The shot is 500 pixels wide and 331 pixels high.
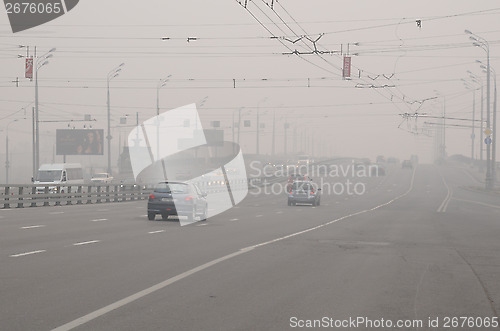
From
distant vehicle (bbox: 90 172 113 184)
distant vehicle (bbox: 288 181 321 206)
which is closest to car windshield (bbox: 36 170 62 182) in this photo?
distant vehicle (bbox: 288 181 321 206)

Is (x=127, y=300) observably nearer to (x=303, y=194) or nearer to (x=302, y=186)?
(x=303, y=194)

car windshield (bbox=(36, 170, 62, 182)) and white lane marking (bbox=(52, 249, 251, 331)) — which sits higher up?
white lane marking (bbox=(52, 249, 251, 331))

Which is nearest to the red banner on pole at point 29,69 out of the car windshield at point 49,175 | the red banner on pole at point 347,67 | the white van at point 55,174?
the white van at point 55,174

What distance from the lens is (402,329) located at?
841 centimetres

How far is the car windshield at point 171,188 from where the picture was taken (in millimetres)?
28469

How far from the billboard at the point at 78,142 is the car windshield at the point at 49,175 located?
2148 inches

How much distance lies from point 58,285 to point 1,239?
8103 millimetres

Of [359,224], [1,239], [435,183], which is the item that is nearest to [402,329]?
[1,239]

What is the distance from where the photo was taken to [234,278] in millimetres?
12352

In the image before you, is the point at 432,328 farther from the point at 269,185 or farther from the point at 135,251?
the point at 269,185

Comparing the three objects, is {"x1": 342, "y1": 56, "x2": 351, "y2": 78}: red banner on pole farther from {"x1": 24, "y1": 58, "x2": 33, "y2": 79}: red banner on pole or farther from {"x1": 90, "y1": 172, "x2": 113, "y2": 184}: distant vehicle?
{"x1": 90, "y1": 172, "x2": 113, "y2": 184}: distant vehicle

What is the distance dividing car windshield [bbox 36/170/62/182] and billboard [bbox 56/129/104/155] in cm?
5456

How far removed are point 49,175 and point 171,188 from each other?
25.6m

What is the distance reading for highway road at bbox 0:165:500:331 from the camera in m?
8.89
